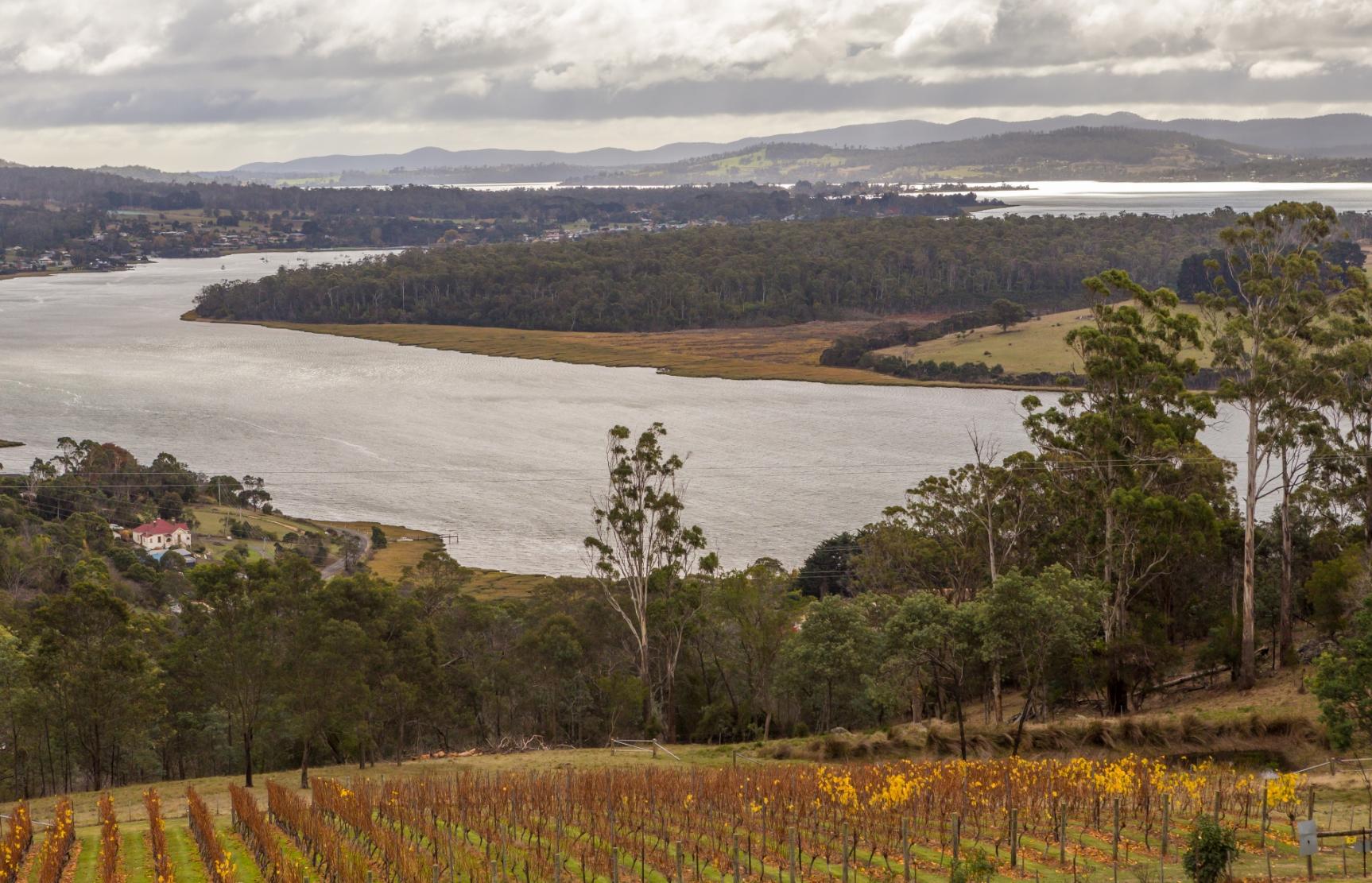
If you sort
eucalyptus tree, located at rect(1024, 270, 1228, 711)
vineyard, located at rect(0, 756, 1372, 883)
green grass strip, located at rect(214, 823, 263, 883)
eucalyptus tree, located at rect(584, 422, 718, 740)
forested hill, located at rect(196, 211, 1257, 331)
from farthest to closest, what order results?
forested hill, located at rect(196, 211, 1257, 331) < eucalyptus tree, located at rect(584, 422, 718, 740) < eucalyptus tree, located at rect(1024, 270, 1228, 711) < green grass strip, located at rect(214, 823, 263, 883) < vineyard, located at rect(0, 756, 1372, 883)

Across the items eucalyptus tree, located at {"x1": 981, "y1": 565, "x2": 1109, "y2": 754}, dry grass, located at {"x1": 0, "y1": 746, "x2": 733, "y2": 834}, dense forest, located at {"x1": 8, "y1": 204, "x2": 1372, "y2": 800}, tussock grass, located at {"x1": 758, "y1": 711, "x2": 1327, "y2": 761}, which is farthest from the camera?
dense forest, located at {"x1": 8, "y1": 204, "x2": 1372, "y2": 800}

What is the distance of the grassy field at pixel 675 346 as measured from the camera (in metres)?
112

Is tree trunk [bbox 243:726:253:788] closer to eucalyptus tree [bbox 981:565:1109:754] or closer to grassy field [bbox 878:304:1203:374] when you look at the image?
eucalyptus tree [bbox 981:565:1109:754]

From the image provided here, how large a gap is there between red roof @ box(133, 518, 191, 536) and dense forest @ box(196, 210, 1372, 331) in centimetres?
8044

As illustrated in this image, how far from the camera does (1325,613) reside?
3434cm

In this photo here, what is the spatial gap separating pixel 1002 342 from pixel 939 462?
149 feet

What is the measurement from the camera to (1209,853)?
45.6 ft

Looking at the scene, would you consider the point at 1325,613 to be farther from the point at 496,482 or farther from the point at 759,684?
the point at 496,482


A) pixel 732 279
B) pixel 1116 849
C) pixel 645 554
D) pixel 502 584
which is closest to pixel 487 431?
pixel 502 584

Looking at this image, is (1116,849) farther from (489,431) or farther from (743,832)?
(489,431)

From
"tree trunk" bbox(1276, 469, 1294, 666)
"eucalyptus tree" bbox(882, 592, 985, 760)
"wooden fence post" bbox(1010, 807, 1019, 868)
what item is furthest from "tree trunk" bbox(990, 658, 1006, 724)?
"wooden fence post" bbox(1010, 807, 1019, 868)

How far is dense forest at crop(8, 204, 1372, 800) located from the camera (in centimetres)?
3188

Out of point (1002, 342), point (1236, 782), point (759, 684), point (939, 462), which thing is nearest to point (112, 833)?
point (1236, 782)

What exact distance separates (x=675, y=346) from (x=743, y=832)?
109555mm
